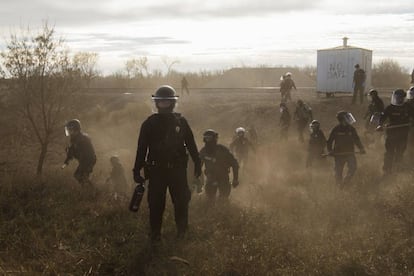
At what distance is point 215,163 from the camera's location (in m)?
8.31

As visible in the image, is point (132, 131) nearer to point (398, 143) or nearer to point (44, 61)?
point (44, 61)

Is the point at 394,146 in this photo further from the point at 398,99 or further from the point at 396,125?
the point at 398,99

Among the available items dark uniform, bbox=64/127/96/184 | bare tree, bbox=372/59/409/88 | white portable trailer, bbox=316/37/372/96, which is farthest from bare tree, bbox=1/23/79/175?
bare tree, bbox=372/59/409/88

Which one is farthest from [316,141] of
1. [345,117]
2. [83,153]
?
[83,153]

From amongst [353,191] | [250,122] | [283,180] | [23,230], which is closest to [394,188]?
[353,191]

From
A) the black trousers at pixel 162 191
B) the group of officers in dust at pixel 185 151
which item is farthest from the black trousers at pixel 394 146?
the black trousers at pixel 162 191

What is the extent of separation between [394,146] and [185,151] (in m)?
6.15

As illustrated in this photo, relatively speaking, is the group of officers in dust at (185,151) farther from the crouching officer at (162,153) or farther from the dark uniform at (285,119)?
the dark uniform at (285,119)

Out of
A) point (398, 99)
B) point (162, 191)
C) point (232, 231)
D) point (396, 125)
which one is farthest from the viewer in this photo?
point (398, 99)

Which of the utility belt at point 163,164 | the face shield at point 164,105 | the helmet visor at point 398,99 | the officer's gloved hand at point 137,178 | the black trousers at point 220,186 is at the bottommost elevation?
the black trousers at point 220,186

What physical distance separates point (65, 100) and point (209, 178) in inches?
350

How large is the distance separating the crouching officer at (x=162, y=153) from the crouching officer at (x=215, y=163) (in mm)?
2504

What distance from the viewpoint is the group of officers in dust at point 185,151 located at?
Result: 564 centimetres

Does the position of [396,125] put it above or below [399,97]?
below
